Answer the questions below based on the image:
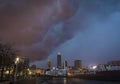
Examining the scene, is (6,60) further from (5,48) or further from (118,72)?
(118,72)

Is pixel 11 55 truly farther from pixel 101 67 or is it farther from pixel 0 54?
pixel 101 67

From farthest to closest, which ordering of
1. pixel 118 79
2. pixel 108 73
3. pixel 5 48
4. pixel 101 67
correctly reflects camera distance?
pixel 101 67 < pixel 108 73 < pixel 118 79 < pixel 5 48

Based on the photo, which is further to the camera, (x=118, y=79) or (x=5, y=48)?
(x=118, y=79)

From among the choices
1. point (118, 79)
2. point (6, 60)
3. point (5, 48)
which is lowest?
point (118, 79)

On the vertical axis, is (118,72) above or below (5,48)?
below

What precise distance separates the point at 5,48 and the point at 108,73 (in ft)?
308

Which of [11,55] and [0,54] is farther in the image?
[11,55]

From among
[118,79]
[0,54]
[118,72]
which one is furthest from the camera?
[118,72]

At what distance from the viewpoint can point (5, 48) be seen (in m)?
67.2

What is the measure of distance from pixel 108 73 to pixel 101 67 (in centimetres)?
4281

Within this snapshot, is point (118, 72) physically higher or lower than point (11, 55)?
lower

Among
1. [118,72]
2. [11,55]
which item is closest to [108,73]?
[118,72]

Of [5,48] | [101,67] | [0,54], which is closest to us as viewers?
[0,54]

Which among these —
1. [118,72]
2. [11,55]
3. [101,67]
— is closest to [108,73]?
[118,72]
